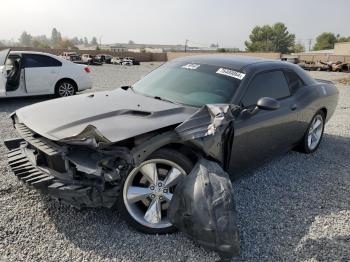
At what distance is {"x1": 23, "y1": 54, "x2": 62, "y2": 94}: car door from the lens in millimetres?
8680

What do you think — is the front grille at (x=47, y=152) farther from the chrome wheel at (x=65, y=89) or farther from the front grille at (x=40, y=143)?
the chrome wheel at (x=65, y=89)

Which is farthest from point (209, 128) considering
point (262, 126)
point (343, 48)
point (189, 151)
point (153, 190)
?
point (343, 48)

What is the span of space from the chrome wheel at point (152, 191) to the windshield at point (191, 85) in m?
0.90

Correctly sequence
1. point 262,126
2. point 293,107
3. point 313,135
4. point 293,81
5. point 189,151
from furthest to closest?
point 313,135, point 293,81, point 293,107, point 262,126, point 189,151

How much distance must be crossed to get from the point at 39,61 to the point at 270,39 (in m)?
95.0

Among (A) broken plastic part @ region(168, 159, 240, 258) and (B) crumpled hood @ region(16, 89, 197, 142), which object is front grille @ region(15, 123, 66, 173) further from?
(A) broken plastic part @ region(168, 159, 240, 258)

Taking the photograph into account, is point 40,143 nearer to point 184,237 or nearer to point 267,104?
point 184,237

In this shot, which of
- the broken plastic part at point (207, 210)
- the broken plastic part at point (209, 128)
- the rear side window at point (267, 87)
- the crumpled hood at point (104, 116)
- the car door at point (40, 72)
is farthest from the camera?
the car door at point (40, 72)

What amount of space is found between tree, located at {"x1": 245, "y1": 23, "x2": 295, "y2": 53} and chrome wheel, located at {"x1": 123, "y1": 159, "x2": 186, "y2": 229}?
91.6 m

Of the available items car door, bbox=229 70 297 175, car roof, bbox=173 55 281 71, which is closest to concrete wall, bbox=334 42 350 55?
car door, bbox=229 70 297 175

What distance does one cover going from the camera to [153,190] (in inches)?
122

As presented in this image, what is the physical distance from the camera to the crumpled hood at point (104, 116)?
2908 mm

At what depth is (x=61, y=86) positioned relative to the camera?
934cm

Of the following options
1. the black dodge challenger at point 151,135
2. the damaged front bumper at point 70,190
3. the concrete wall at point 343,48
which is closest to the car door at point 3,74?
the black dodge challenger at point 151,135
